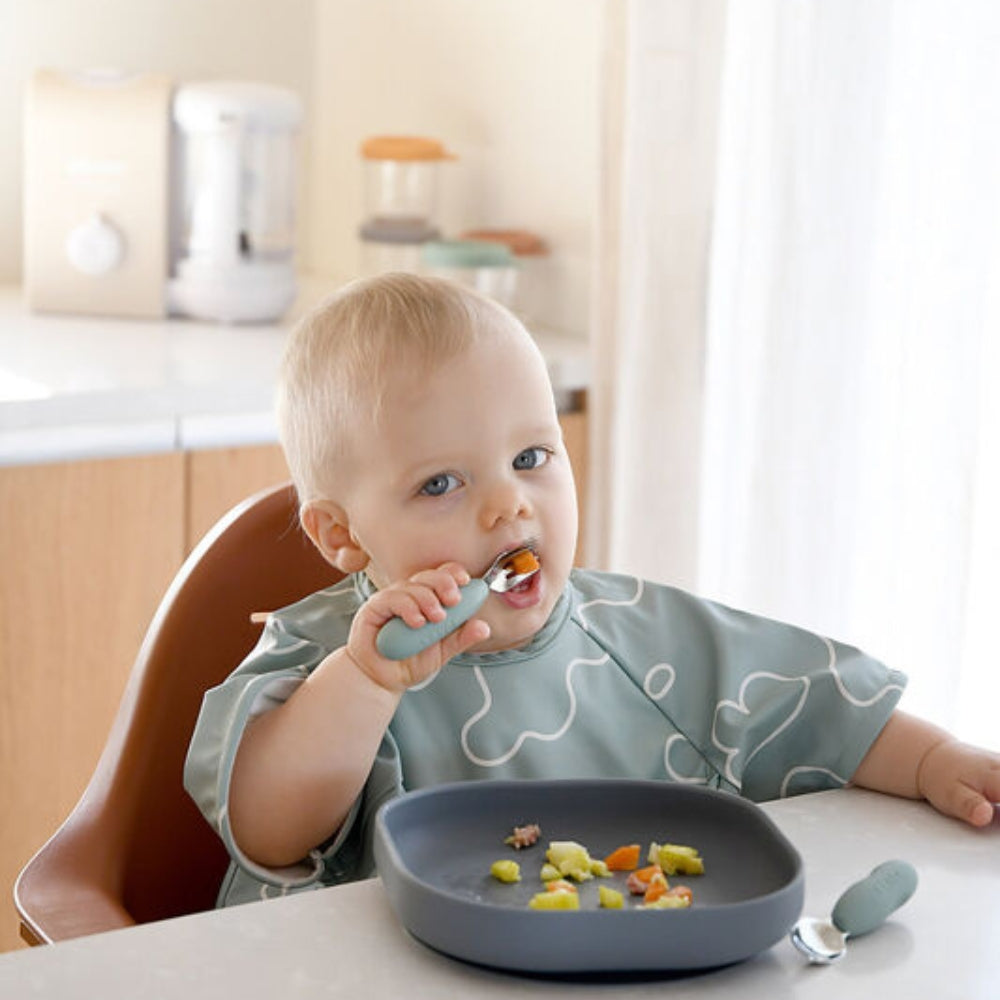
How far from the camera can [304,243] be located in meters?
3.10

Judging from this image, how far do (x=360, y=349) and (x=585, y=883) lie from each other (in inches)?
16.6

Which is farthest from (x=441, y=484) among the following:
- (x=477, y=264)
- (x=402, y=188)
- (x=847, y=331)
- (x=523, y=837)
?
(x=402, y=188)

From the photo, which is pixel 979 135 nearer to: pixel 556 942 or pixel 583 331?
pixel 583 331

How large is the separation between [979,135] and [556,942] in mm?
1078

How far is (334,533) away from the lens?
1.33 metres

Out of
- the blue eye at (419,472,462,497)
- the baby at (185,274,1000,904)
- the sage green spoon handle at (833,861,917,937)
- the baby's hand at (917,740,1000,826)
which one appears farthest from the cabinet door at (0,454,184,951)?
the sage green spoon handle at (833,861,917,937)

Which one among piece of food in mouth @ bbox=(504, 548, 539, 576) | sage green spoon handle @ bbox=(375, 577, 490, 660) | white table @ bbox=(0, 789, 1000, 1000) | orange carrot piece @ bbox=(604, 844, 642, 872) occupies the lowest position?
white table @ bbox=(0, 789, 1000, 1000)

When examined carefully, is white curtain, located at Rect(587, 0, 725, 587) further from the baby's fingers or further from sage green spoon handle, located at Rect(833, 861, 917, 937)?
sage green spoon handle, located at Rect(833, 861, 917, 937)

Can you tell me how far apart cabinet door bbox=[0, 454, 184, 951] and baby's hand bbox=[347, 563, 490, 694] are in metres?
1.04

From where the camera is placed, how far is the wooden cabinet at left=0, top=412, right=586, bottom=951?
2135 millimetres

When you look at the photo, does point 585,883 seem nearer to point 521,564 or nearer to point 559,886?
point 559,886

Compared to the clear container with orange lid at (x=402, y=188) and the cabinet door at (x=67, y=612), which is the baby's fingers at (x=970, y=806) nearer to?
the cabinet door at (x=67, y=612)

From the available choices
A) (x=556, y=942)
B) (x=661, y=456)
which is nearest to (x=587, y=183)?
(x=661, y=456)

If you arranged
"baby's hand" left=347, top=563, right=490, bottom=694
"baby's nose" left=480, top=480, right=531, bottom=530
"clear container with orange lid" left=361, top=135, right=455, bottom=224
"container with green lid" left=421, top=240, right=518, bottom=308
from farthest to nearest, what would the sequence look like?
1. "clear container with orange lid" left=361, top=135, right=455, bottom=224
2. "container with green lid" left=421, top=240, right=518, bottom=308
3. "baby's nose" left=480, top=480, right=531, bottom=530
4. "baby's hand" left=347, top=563, right=490, bottom=694
